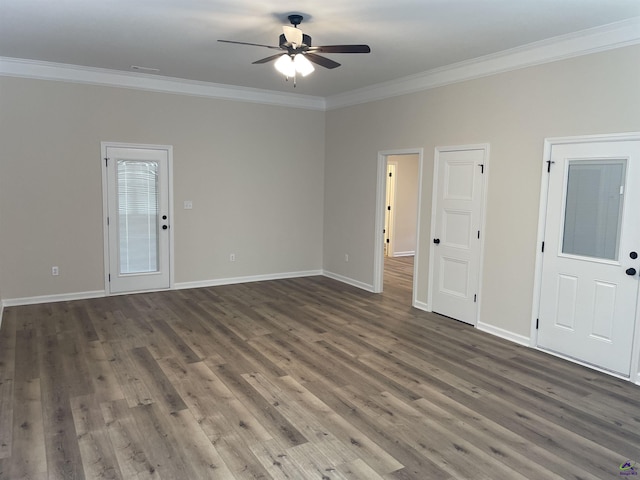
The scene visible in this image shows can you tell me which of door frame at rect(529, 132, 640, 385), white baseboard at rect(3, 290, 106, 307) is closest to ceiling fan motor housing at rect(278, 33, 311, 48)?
door frame at rect(529, 132, 640, 385)

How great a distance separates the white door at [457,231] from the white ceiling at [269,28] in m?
1.18

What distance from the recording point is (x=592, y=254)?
13.4ft

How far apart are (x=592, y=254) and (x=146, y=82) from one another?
227 inches

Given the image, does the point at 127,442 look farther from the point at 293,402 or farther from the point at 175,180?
the point at 175,180

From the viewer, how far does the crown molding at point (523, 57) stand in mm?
3777

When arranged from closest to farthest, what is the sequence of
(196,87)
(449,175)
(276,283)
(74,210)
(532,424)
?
1. (532,424)
2. (449,175)
3. (74,210)
4. (196,87)
5. (276,283)

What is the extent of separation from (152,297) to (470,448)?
15.6ft

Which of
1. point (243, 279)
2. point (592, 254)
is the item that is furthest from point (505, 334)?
point (243, 279)

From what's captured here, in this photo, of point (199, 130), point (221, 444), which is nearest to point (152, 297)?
point (199, 130)

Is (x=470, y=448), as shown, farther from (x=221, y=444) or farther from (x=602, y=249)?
(x=602, y=249)

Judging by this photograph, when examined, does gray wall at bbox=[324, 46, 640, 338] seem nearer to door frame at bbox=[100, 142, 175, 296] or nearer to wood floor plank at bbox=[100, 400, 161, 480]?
door frame at bbox=[100, 142, 175, 296]

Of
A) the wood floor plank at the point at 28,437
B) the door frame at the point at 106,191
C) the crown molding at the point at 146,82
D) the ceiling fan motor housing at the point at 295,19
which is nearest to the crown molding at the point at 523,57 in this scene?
the crown molding at the point at 146,82

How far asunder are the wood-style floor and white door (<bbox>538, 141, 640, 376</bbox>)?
28 cm

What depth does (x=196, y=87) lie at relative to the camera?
6.53 m
